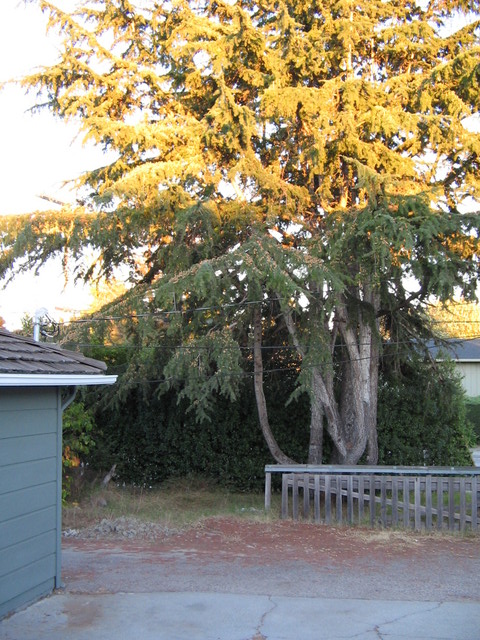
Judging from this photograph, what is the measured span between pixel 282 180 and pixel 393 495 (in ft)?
20.1

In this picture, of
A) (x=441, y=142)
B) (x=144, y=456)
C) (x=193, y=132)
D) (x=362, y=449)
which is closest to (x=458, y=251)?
(x=441, y=142)

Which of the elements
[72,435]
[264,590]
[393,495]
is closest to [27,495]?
[264,590]

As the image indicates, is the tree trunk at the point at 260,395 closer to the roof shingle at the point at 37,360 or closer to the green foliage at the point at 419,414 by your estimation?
the green foliage at the point at 419,414

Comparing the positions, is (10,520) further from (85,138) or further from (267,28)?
(267,28)

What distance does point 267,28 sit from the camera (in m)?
13.4

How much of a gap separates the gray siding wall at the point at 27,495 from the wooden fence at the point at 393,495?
5.53 m

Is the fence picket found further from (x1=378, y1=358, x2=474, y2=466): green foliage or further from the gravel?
(x1=378, y1=358, x2=474, y2=466): green foliage

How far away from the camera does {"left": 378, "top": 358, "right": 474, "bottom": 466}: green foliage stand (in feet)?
49.6

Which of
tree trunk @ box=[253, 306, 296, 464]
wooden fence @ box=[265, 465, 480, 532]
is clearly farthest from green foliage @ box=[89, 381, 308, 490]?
wooden fence @ box=[265, 465, 480, 532]

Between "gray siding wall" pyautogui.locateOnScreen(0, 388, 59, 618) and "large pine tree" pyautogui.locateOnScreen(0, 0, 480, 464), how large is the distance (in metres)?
3.95

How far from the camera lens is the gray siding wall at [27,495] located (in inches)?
243

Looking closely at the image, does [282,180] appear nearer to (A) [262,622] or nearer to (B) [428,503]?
(B) [428,503]

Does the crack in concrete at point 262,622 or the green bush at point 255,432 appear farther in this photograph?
the green bush at point 255,432

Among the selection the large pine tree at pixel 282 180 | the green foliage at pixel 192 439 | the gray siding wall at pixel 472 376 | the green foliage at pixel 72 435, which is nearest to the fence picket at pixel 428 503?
the large pine tree at pixel 282 180
